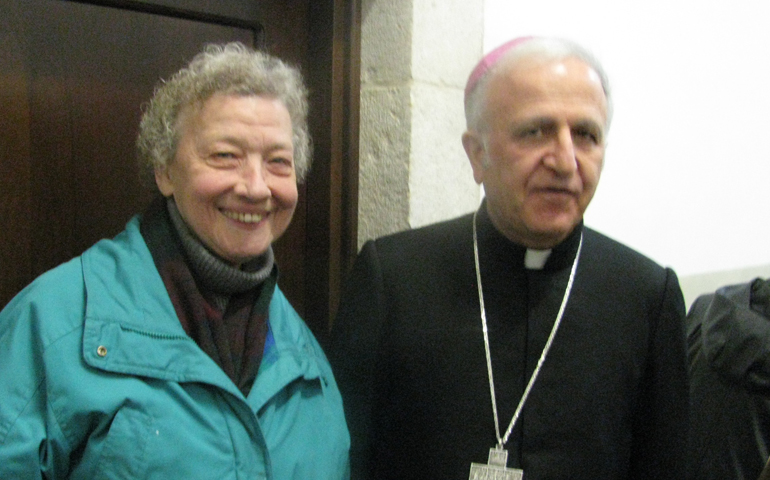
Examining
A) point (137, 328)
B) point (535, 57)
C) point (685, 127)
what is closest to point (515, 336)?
point (535, 57)

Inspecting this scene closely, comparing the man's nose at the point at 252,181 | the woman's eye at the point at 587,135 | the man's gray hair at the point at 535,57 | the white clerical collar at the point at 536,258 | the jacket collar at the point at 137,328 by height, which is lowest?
the jacket collar at the point at 137,328

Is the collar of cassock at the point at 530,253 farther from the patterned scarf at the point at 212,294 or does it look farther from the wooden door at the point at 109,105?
the wooden door at the point at 109,105

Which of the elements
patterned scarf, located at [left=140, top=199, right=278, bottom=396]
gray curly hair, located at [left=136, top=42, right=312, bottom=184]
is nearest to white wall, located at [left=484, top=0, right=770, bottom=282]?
gray curly hair, located at [left=136, top=42, right=312, bottom=184]

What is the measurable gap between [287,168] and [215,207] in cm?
15

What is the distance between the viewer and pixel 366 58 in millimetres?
1733

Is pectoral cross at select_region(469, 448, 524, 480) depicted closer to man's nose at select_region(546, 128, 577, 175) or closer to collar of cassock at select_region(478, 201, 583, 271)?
collar of cassock at select_region(478, 201, 583, 271)

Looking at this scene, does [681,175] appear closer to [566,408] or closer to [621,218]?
[621,218]

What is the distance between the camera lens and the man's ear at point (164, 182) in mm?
1154

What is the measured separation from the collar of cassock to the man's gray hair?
22 cm

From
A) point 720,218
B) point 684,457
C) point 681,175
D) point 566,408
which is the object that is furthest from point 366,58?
point 720,218

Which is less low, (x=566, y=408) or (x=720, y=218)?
(x=720, y=218)

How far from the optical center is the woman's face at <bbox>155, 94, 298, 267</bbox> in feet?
3.62

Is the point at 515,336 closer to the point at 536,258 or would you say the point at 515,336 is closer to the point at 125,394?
the point at 536,258

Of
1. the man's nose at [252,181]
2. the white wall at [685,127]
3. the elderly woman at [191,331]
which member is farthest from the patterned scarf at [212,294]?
the white wall at [685,127]
